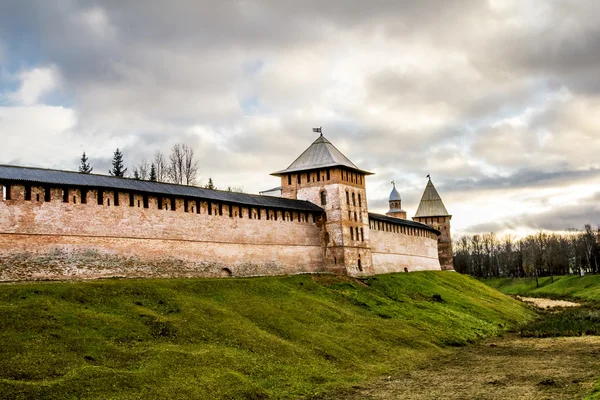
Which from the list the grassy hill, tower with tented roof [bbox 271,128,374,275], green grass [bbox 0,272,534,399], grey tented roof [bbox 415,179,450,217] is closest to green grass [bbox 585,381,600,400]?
green grass [bbox 0,272,534,399]

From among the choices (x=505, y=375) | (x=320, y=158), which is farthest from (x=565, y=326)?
(x=320, y=158)

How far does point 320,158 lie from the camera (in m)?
43.6

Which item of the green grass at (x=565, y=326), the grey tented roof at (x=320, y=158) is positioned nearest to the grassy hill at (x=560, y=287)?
the green grass at (x=565, y=326)

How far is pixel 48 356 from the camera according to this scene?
1759 centimetres

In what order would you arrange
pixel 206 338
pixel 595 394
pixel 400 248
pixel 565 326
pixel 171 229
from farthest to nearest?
pixel 400 248 < pixel 565 326 < pixel 171 229 < pixel 206 338 < pixel 595 394

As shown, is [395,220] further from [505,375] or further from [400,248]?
[505,375]

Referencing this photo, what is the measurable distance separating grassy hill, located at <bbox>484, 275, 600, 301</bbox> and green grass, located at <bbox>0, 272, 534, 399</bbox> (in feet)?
117

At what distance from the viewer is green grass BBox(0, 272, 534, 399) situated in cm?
1706

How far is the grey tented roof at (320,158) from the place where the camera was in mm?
42906

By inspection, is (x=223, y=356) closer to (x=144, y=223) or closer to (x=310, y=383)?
(x=310, y=383)

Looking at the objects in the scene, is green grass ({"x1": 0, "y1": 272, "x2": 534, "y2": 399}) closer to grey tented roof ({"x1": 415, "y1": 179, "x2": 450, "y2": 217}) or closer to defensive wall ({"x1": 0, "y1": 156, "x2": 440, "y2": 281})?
defensive wall ({"x1": 0, "y1": 156, "x2": 440, "y2": 281})

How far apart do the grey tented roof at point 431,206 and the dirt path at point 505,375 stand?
43067mm

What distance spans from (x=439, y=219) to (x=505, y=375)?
51.5 meters

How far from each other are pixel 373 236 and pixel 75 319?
30447mm
